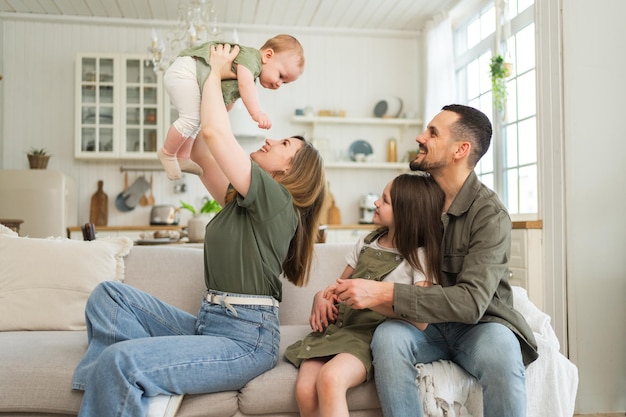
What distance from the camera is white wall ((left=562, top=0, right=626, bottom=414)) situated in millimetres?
3023

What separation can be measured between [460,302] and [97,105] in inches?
193

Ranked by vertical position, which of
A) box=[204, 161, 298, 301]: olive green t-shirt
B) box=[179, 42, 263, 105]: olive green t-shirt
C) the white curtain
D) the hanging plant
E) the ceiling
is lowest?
box=[204, 161, 298, 301]: olive green t-shirt

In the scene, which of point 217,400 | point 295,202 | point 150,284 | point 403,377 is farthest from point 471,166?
point 150,284

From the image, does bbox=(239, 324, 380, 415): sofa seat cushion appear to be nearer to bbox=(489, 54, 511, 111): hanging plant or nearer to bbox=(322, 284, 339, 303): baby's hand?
bbox=(322, 284, 339, 303): baby's hand

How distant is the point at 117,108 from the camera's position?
572cm

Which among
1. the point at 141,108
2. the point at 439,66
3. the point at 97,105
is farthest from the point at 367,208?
the point at 97,105

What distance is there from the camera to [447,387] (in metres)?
1.71

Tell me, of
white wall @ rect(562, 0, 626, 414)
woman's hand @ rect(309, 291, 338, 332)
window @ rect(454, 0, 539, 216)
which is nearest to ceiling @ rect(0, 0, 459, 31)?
window @ rect(454, 0, 539, 216)

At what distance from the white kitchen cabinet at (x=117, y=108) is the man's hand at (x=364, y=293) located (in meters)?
4.40

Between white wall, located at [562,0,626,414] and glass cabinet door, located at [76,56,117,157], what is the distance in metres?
4.14

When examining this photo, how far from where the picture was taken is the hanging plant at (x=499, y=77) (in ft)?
13.6

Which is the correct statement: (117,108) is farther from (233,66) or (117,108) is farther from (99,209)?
(233,66)

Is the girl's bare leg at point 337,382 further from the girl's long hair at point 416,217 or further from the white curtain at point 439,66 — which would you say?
the white curtain at point 439,66

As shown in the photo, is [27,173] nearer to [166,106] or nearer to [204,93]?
[166,106]
